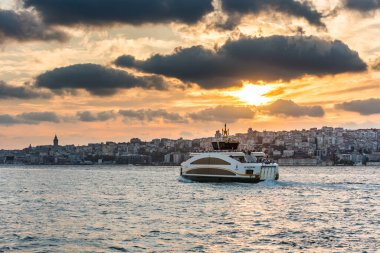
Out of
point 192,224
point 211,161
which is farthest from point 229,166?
point 192,224

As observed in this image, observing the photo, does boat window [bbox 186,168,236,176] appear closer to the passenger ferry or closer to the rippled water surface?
the passenger ferry

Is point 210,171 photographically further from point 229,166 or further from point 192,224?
point 192,224

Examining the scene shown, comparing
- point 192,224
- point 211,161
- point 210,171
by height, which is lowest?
point 192,224

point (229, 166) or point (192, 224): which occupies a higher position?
point (229, 166)

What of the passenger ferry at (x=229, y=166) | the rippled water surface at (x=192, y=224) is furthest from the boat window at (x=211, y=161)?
the rippled water surface at (x=192, y=224)

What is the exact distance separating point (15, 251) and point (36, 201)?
32.3 m

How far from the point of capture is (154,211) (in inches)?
1941

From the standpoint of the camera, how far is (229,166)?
280ft

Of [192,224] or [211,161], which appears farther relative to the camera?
[211,161]

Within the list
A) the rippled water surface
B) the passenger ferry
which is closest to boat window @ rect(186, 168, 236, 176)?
the passenger ferry

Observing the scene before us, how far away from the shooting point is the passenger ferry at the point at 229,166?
83.7 m

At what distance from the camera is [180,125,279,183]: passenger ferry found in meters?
83.7

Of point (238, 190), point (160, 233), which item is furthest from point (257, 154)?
point (160, 233)

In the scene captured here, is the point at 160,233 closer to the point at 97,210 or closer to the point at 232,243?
the point at 232,243
